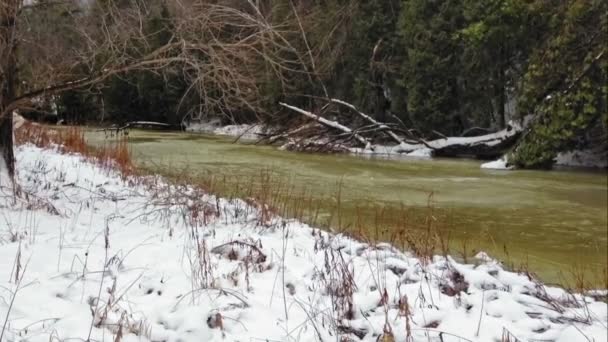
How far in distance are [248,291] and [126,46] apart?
3292mm

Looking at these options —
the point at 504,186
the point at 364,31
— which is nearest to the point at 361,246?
the point at 504,186

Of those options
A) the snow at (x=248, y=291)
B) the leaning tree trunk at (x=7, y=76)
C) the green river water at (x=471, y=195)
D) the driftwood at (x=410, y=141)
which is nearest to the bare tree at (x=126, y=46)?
the leaning tree trunk at (x=7, y=76)

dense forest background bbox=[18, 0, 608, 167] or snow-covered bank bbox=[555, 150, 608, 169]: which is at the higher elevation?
dense forest background bbox=[18, 0, 608, 167]

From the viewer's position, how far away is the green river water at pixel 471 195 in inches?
229

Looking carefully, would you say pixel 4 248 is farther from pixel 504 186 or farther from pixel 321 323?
pixel 504 186

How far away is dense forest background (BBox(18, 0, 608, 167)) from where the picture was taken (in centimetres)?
623

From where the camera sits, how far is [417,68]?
1850 cm

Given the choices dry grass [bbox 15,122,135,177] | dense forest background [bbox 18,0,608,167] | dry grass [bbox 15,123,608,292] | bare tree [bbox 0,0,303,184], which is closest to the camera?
dry grass [bbox 15,123,608,292]

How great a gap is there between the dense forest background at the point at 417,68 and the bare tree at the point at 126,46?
4cm

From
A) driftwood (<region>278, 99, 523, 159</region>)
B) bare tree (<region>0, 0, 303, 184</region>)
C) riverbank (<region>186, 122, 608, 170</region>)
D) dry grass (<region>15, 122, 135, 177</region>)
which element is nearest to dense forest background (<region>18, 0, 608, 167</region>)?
bare tree (<region>0, 0, 303, 184</region>)

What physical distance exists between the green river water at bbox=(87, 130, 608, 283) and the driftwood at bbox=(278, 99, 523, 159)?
1.04 m

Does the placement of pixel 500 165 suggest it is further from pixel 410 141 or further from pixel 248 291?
pixel 248 291

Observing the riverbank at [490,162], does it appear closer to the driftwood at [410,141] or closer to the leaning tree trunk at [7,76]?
the driftwood at [410,141]

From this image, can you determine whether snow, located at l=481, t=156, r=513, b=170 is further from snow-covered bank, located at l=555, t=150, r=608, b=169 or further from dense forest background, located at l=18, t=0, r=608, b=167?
snow-covered bank, located at l=555, t=150, r=608, b=169
